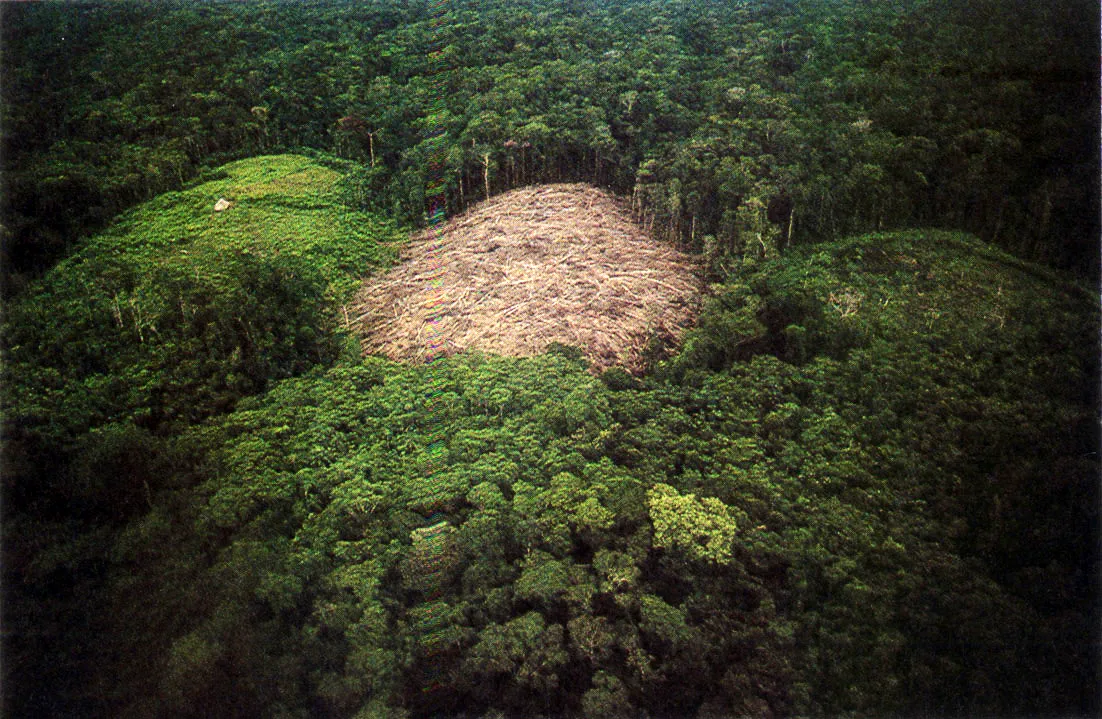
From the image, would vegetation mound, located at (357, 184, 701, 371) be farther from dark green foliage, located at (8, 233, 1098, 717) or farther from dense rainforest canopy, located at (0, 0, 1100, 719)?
dark green foliage, located at (8, 233, 1098, 717)

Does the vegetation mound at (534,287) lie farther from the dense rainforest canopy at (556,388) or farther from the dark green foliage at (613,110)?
the dark green foliage at (613,110)

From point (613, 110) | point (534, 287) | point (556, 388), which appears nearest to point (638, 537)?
point (556, 388)

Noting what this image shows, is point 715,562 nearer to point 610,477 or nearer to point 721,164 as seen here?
point 610,477

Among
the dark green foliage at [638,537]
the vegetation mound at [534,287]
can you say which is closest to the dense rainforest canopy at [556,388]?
the dark green foliage at [638,537]

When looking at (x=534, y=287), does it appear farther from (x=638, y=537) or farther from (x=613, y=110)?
(x=613, y=110)

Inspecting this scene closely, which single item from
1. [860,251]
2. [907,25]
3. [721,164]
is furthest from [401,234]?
[907,25]

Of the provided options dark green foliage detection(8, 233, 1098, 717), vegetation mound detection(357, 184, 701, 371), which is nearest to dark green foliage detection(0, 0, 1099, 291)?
vegetation mound detection(357, 184, 701, 371)
